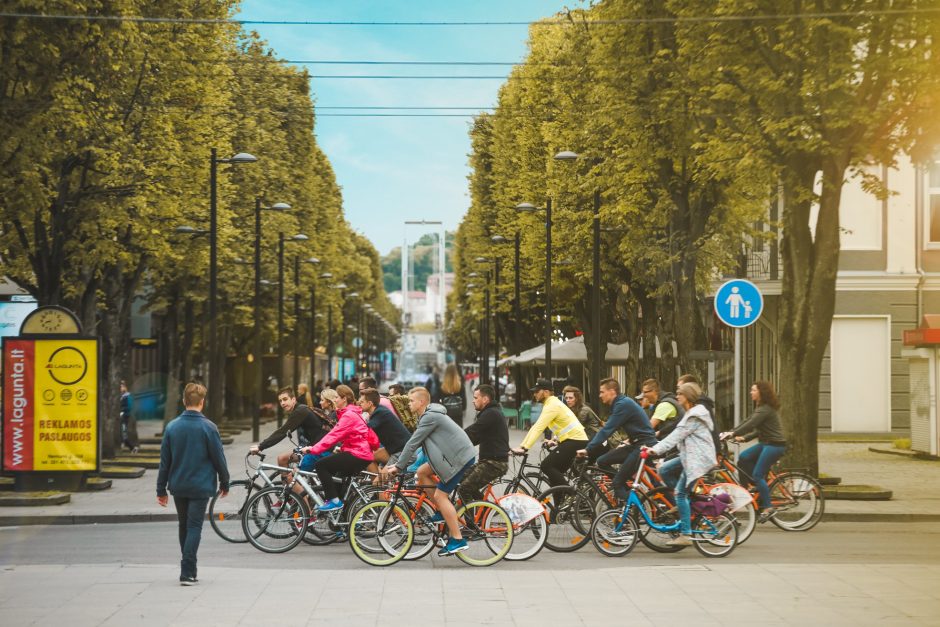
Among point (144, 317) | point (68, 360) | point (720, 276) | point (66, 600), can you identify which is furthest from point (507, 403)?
point (66, 600)

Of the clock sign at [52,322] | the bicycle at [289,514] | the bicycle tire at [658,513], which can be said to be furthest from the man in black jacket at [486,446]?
the clock sign at [52,322]

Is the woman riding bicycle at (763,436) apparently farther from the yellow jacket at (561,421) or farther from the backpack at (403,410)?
the backpack at (403,410)

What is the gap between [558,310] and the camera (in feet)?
170

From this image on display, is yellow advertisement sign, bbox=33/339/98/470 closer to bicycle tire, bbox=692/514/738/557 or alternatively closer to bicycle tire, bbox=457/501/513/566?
bicycle tire, bbox=457/501/513/566

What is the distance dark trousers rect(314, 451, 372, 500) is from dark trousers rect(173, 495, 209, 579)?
3074mm

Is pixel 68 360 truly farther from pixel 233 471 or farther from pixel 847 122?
pixel 847 122

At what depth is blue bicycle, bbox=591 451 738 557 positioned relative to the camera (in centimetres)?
1407

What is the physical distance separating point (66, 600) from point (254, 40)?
138 feet

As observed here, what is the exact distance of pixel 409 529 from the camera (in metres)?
13.4

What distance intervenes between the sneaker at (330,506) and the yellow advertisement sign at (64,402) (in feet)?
26.9

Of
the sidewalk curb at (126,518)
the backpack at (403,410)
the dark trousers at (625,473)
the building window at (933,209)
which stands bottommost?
the sidewalk curb at (126,518)

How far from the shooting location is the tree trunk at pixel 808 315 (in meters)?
20.8

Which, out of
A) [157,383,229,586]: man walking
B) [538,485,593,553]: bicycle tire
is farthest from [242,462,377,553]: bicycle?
[157,383,229,586]: man walking

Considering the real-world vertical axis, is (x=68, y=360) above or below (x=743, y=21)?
below
